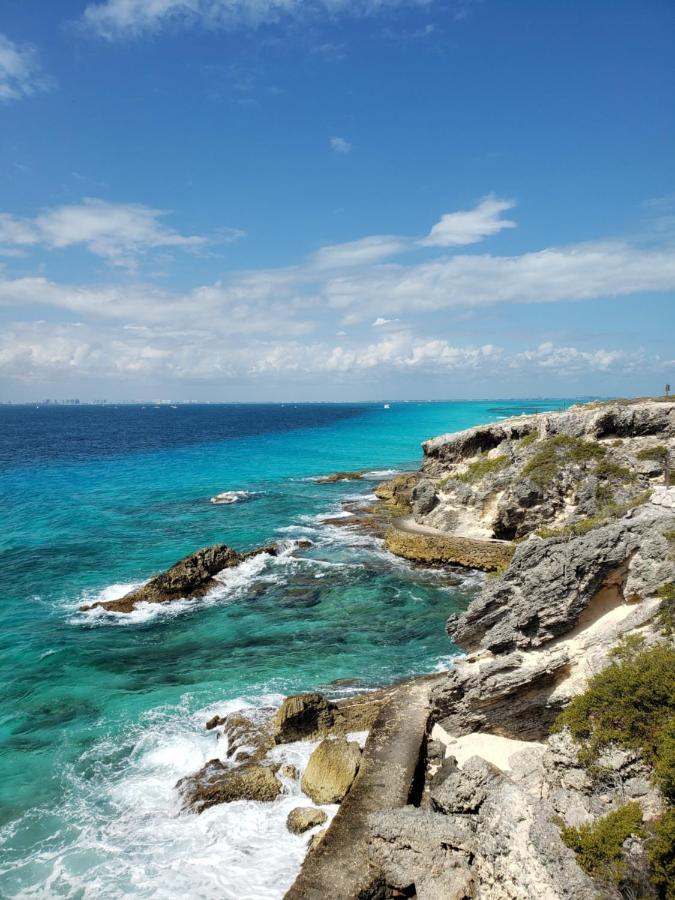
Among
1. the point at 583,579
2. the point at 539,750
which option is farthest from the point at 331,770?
the point at 583,579

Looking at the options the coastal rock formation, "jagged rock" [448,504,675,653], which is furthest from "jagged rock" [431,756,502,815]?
the coastal rock formation

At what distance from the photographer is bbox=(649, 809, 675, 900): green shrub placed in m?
8.41

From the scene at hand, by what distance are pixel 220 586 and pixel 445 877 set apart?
22.0 m

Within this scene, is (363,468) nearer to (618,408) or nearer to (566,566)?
(618,408)

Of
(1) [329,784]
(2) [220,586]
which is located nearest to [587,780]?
(1) [329,784]

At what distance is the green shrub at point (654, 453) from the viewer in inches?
1267

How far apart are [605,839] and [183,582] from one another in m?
24.5

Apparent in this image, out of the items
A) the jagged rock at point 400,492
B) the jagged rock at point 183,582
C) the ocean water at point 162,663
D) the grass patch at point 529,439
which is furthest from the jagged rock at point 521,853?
the jagged rock at point 400,492

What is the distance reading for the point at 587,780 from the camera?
34.9 feet

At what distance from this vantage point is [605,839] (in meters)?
9.30

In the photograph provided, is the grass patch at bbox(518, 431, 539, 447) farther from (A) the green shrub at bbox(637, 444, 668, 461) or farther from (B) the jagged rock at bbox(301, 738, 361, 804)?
(B) the jagged rock at bbox(301, 738, 361, 804)

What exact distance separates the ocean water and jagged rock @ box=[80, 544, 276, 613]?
0.85 metres

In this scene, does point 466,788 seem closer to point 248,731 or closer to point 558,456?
point 248,731

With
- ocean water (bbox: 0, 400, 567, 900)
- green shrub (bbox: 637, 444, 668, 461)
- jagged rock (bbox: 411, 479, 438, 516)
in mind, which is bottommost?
ocean water (bbox: 0, 400, 567, 900)
